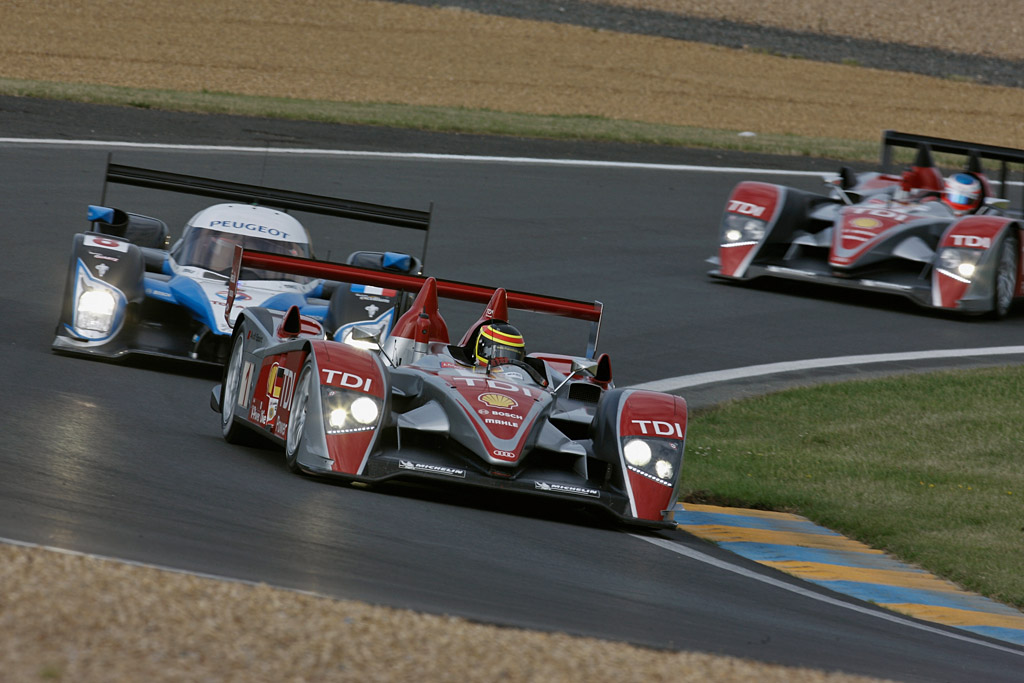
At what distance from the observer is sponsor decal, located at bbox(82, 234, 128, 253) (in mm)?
12008

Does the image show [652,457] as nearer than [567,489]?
No

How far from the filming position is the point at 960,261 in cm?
1736

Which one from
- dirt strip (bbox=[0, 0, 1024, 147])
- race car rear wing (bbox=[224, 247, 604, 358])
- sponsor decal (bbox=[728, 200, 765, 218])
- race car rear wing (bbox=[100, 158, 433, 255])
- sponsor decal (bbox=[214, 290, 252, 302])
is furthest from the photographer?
dirt strip (bbox=[0, 0, 1024, 147])

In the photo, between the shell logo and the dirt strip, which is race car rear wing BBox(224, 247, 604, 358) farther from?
the dirt strip

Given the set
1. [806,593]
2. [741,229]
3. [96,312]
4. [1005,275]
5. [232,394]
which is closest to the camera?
[806,593]

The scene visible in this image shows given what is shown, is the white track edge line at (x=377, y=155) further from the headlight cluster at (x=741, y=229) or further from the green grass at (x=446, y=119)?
the headlight cluster at (x=741, y=229)

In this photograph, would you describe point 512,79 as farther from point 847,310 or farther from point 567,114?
point 847,310

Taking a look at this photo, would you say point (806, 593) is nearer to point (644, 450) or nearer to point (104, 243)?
point (644, 450)

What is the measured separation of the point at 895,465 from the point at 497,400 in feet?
13.2

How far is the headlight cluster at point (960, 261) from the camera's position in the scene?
17.3m

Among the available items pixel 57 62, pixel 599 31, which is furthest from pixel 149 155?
pixel 599 31

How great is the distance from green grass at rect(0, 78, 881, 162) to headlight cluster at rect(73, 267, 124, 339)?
15.2 meters

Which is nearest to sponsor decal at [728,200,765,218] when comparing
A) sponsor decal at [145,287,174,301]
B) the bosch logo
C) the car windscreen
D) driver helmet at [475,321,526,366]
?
the bosch logo

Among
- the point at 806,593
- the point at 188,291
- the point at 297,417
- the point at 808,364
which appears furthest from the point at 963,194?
the point at 297,417
